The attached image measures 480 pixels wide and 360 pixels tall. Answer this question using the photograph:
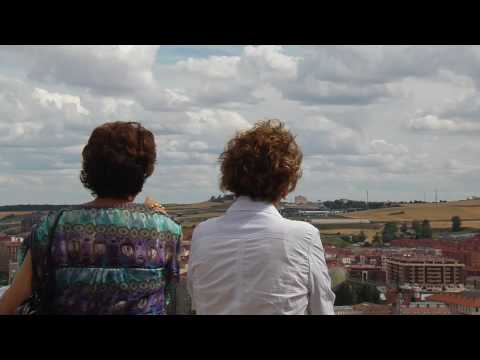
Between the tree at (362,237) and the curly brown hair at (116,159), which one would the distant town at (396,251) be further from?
the curly brown hair at (116,159)

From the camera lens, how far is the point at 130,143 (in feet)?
8.92

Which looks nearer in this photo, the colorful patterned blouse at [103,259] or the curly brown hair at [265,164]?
the colorful patterned blouse at [103,259]

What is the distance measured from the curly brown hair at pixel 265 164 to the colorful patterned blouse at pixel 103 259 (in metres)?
0.41

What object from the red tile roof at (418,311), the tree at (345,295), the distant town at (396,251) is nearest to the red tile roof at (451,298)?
the distant town at (396,251)

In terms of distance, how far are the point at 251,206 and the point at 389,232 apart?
18.5ft

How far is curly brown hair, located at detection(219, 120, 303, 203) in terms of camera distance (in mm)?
2707

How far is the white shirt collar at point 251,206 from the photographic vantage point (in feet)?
8.77

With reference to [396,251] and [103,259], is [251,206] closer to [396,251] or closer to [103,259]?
[103,259]

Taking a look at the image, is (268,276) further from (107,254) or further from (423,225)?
(423,225)

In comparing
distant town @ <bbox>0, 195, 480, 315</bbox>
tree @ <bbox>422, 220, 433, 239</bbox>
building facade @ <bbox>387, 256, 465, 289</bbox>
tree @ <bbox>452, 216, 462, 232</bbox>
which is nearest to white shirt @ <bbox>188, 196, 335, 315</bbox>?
distant town @ <bbox>0, 195, 480, 315</bbox>

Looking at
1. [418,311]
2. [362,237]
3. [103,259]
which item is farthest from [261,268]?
[362,237]

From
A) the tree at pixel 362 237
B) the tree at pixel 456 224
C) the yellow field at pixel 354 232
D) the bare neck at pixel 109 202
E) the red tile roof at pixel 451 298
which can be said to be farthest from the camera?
the tree at pixel 456 224
